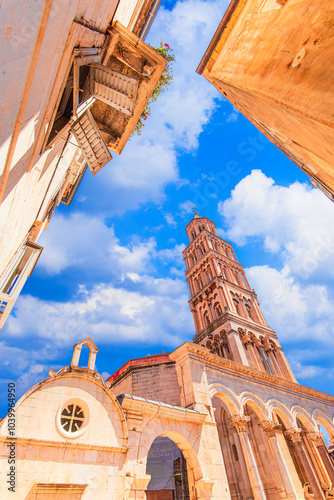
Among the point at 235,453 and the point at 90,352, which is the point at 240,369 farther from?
the point at 90,352

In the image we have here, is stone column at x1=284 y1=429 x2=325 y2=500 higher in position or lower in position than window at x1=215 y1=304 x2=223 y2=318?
lower

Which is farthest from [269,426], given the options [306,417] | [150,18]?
[150,18]

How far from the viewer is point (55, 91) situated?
429cm

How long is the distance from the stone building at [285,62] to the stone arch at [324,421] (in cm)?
1881

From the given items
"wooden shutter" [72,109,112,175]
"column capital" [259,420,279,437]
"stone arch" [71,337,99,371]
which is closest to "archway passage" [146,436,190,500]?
"column capital" [259,420,279,437]

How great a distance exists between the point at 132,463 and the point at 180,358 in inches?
214

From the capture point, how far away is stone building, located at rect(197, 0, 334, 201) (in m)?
4.88

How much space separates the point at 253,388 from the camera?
15492 millimetres

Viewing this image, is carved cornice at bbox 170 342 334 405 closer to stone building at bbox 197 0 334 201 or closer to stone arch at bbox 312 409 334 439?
stone arch at bbox 312 409 334 439

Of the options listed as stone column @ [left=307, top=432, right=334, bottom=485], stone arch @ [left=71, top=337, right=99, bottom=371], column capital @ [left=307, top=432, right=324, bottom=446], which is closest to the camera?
stone arch @ [left=71, top=337, right=99, bottom=371]

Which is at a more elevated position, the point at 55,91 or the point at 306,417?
the point at 55,91

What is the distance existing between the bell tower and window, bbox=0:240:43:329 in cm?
2054

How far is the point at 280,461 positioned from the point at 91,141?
18.4 metres

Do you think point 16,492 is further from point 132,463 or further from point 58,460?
point 132,463
